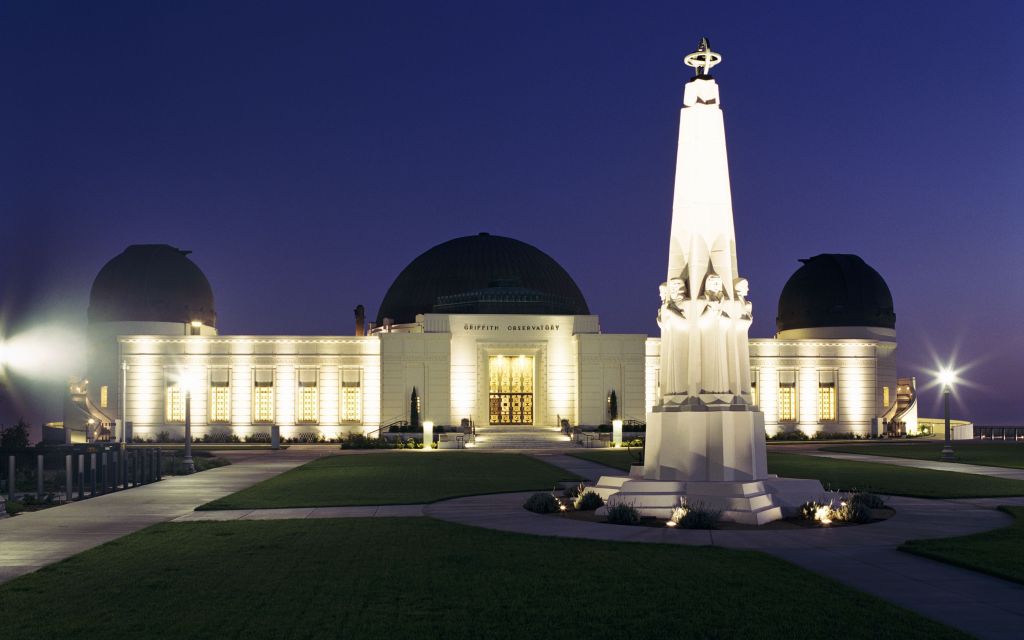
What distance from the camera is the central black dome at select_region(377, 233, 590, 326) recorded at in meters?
72.4

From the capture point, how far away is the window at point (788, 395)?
67.6 metres

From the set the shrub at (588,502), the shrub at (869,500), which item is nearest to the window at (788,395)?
the shrub at (869,500)

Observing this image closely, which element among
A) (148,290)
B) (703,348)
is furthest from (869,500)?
(148,290)

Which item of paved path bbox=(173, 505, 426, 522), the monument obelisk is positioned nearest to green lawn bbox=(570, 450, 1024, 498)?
the monument obelisk

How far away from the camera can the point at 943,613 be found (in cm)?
1072

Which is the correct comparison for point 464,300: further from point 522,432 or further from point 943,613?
point 943,613

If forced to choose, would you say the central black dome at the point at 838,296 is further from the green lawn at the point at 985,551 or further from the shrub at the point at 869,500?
the green lawn at the point at 985,551

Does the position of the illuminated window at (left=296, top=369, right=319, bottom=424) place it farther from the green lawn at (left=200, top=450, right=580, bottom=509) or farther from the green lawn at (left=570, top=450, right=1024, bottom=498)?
the green lawn at (left=570, top=450, right=1024, bottom=498)

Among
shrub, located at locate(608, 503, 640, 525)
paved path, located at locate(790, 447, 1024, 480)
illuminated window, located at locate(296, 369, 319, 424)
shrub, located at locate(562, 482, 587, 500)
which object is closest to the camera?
shrub, located at locate(608, 503, 640, 525)

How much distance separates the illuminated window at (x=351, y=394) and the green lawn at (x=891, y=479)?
2639 cm

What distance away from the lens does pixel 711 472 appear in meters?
20.1

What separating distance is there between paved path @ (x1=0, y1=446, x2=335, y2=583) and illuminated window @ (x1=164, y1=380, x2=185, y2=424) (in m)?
28.5

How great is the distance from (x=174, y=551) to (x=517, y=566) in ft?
18.4

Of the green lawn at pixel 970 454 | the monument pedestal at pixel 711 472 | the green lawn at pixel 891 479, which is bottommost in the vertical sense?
the green lawn at pixel 970 454
